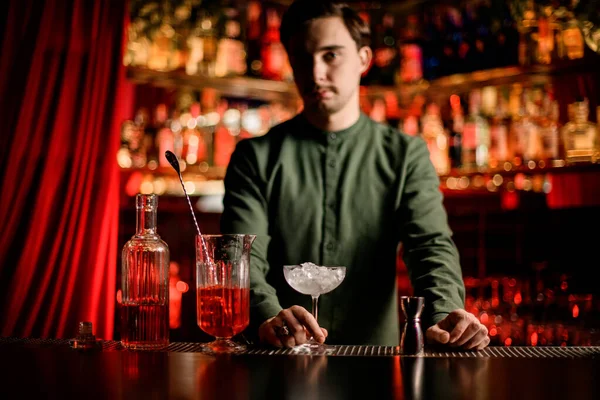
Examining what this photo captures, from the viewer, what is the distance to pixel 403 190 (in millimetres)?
2115

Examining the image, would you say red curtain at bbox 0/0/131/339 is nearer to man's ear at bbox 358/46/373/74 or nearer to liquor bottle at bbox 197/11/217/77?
liquor bottle at bbox 197/11/217/77

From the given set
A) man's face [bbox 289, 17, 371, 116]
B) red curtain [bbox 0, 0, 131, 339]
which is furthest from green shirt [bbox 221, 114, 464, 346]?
red curtain [bbox 0, 0, 131, 339]

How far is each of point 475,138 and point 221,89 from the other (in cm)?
137

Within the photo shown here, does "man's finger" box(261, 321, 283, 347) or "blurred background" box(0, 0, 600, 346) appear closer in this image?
"man's finger" box(261, 321, 283, 347)

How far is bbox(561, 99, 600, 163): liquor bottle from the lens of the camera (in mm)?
3359

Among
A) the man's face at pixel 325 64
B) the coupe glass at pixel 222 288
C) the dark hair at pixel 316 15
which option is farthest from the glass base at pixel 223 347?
the dark hair at pixel 316 15

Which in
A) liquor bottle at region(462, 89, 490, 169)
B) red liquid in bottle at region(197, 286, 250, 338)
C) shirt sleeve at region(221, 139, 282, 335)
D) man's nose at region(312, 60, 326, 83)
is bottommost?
red liquid in bottle at region(197, 286, 250, 338)

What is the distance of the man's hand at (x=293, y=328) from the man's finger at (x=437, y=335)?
0.65ft

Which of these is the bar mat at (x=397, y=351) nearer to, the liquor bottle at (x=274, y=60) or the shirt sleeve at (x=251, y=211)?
the shirt sleeve at (x=251, y=211)

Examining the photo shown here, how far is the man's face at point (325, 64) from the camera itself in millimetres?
2035

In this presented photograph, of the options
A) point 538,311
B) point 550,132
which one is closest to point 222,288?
point 538,311

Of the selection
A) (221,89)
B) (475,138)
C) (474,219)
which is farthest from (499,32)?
(221,89)

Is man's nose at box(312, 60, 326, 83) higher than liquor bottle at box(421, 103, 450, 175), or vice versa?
liquor bottle at box(421, 103, 450, 175)

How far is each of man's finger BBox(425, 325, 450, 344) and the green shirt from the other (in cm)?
55
